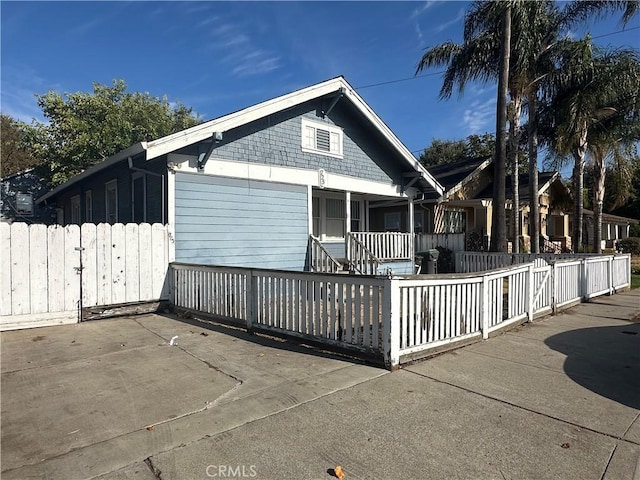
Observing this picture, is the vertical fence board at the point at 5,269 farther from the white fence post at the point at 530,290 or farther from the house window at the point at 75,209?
the white fence post at the point at 530,290

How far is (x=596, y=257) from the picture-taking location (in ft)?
36.7

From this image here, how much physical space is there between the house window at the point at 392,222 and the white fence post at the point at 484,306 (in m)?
13.2

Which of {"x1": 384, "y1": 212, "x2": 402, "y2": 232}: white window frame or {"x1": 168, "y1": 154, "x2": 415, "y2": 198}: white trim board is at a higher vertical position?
{"x1": 168, "y1": 154, "x2": 415, "y2": 198}: white trim board

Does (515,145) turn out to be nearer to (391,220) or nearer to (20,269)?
(391,220)

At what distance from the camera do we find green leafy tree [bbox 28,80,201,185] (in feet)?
70.9

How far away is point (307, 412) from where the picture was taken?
3662 millimetres

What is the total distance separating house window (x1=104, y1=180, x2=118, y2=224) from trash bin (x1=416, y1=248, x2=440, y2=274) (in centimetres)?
1083

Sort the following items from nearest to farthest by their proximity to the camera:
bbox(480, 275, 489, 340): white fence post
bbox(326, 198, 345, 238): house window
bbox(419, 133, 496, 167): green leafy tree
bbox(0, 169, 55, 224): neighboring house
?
bbox(480, 275, 489, 340): white fence post → bbox(326, 198, 345, 238): house window → bbox(0, 169, 55, 224): neighboring house → bbox(419, 133, 496, 167): green leafy tree

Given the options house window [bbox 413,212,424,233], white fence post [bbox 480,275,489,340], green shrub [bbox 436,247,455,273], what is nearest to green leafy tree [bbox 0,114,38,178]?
house window [bbox 413,212,424,233]

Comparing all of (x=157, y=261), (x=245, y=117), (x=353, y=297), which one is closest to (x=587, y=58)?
(x=245, y=117)

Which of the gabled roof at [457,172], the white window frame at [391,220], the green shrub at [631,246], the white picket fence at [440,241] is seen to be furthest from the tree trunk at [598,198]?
the green shrub at [631,246]

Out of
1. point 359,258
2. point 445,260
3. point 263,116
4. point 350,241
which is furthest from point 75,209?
point 445,260

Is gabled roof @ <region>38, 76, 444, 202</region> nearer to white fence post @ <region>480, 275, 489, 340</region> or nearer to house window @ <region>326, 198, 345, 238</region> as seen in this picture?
house window @ <region>326, 198, 345, 238</region>

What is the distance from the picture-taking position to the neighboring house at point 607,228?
1238 inches
